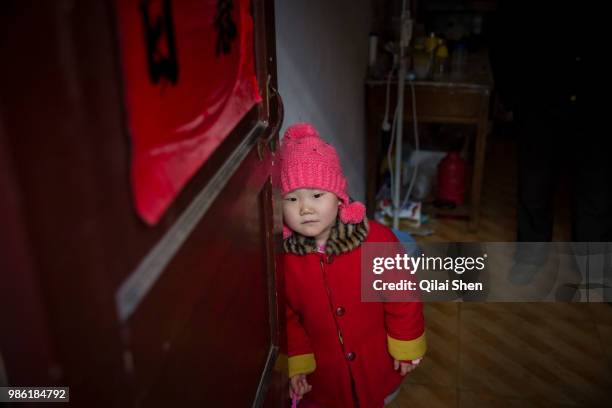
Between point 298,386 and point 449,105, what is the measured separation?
5.69 ft

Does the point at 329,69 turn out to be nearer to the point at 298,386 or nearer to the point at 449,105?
the point at 449,105

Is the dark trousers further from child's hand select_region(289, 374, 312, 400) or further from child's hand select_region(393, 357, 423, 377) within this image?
child's hand select_region(289, 374, 312, 400)

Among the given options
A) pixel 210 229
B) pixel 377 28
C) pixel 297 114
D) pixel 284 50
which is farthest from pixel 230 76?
pixel 377 28

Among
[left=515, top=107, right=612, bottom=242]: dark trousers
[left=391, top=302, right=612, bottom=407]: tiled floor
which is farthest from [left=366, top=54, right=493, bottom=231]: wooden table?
[left=391, top=302, right=612, bottom=407]: tiled floor

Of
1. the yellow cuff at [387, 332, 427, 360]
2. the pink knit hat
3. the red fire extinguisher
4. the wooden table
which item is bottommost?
the red fire extinguisher

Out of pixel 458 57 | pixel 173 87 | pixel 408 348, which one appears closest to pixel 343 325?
pixel 408 348

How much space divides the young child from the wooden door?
50 cm

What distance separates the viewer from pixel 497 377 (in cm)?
190

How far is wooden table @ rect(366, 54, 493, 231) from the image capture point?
264 centimetres

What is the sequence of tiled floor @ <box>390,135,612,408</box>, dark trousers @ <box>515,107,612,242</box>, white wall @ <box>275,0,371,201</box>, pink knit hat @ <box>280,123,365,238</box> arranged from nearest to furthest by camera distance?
pink knit hat @ <box>280,123,365,238</box>
white wall @ <box>275,0,371,201</box>
tiled floor @ <box>390,135,612,408</box>
dark trousers @ <box>515,107,612,242</box>

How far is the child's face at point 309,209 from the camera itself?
4.04 ft

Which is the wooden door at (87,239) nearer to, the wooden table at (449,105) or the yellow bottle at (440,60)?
the wooden table at (449,105)

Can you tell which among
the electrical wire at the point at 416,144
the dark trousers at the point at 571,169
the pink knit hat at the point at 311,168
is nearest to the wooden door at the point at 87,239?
the pink knit hat at the point at 311,168

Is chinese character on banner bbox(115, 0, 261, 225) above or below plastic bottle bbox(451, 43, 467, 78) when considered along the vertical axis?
above
